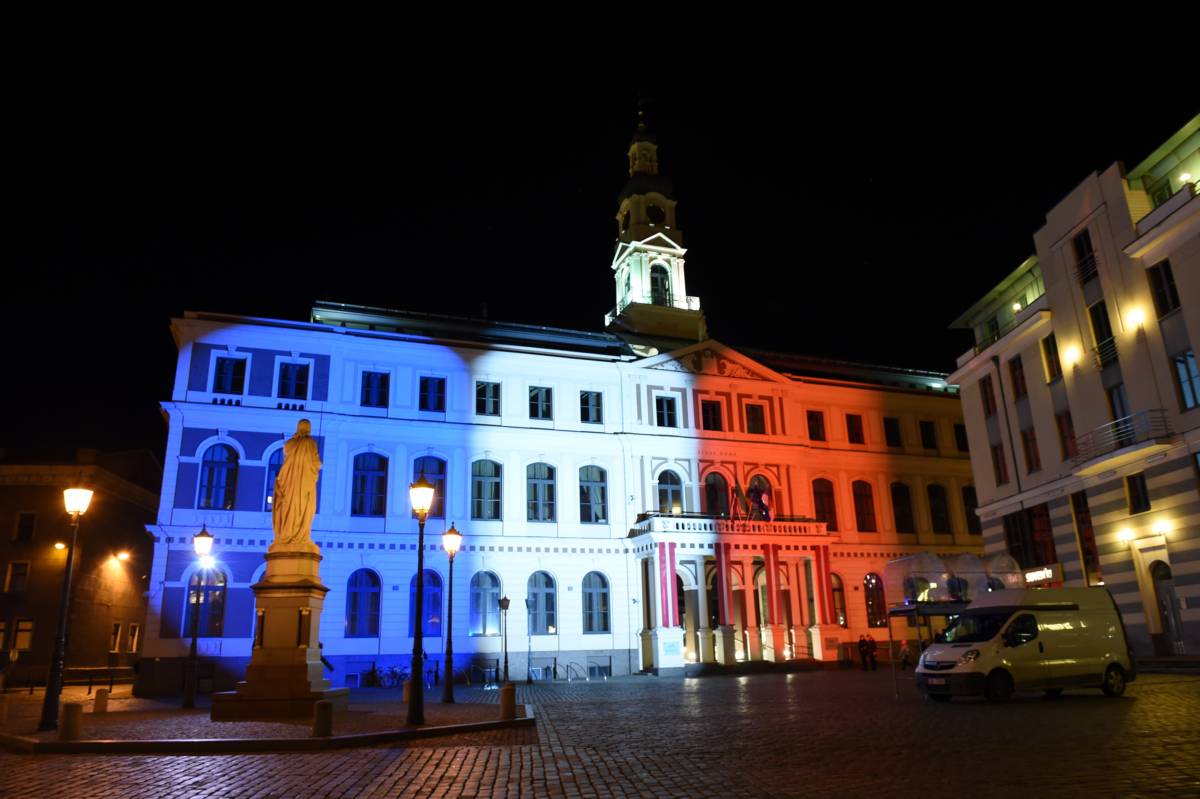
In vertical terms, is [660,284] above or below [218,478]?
above

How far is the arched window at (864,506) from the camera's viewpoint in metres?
45.3

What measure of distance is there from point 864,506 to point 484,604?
22.3 metres

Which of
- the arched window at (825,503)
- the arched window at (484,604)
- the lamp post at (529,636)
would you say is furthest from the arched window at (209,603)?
the arched window at (825,503)

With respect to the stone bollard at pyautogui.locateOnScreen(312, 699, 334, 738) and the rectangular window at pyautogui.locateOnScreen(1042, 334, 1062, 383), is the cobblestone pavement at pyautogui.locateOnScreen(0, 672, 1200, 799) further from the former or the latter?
the rectangular window at pyautogui.locateOnScreen(1042, 334, 1062, 383)

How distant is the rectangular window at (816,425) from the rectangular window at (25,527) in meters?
43.2

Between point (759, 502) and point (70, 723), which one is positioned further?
point (759, 502)

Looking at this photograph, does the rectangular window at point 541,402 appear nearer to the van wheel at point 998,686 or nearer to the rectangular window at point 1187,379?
the rectangular window at point 1187,379

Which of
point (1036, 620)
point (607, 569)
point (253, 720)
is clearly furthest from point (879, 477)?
point (253, 720)

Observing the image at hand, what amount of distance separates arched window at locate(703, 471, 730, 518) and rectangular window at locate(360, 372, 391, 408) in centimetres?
1650

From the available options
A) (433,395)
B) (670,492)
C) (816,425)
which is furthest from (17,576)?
(816,425)

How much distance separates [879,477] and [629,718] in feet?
108

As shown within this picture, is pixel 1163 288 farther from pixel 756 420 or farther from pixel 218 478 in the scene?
pixel 218 478

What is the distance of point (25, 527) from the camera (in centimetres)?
4456

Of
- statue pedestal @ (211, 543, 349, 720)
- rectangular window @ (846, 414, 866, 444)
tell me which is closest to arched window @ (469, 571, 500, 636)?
statue pedestal @ (211, 543, 349, 720)
